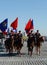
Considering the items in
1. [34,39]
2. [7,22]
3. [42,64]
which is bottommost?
[42,64]

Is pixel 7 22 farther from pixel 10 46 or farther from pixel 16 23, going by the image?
pixel 10 46

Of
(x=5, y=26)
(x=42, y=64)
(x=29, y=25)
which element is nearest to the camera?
(x=42, y=64)

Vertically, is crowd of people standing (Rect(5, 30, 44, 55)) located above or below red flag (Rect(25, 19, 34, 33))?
below

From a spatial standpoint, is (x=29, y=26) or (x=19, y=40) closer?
(x=19, y=40)

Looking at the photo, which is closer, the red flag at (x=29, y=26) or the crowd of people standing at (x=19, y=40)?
the crowd of people standing at (x=19, y=40)

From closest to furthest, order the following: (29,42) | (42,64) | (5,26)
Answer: (42,64)
(29,42)
(5,26)

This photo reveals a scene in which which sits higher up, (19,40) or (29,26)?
(29,26)

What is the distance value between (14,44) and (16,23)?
16.9 ft

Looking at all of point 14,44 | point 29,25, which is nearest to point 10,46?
point 14,44

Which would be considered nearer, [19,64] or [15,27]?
[19,64]

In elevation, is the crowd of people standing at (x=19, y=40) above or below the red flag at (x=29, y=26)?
below

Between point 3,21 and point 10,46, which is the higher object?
point 3,21

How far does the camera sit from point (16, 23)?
29.8 metres

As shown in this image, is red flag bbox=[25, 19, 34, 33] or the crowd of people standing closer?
the crowd of people standing
